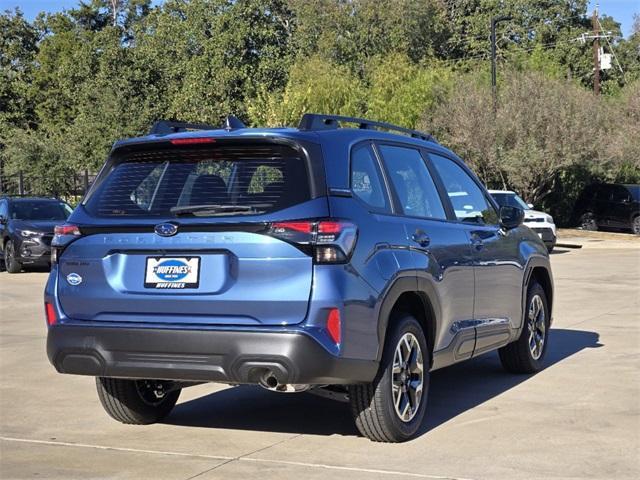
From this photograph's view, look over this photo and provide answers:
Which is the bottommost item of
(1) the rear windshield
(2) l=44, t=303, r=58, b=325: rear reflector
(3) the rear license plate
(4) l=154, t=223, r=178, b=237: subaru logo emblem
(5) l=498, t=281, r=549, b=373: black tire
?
(5) l=498, t=281, r=549, b=373: black tire

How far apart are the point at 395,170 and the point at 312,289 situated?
149 cm

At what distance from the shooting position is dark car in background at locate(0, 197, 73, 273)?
21531 millimetres

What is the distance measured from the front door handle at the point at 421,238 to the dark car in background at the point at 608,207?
30132 millimetres

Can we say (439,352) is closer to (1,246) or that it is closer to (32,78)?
(1,246)

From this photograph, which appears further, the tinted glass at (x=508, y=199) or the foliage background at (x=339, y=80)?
the foliage background at (x=339, y=80)

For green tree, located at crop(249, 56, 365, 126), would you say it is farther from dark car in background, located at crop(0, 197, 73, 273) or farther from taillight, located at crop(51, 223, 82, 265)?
taillight, located at crop(51, 223, 82, 265)

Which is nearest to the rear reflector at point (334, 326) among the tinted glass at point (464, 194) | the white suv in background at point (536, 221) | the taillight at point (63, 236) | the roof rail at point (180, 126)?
the roof rail at point (180, 126)

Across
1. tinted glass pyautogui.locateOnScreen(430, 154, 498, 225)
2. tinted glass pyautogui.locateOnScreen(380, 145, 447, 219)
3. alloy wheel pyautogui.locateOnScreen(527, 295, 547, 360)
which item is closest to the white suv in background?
alloy wheel pyautogui.locateOnScreen(527, 295, 547, 360)

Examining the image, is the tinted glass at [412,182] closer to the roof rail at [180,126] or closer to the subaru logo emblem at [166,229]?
the roof rail at [180,126]

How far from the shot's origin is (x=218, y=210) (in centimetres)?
601

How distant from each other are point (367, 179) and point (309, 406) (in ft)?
6.84

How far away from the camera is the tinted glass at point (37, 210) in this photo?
2281 centimetres

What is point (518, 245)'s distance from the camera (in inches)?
341

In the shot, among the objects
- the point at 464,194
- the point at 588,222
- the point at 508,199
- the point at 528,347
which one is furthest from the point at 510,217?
the point at 588,222
